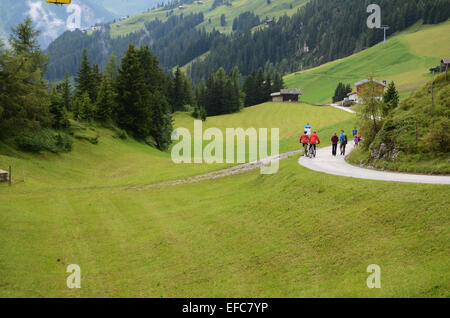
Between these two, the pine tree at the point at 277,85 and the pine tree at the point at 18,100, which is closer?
the pine tree at the point at 18,100

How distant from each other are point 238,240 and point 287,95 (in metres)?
136

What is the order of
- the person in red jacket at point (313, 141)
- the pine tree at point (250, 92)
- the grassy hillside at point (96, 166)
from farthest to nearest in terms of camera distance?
the pine tree at point (250, 92) → the grassy hillside at point (96, 166) → the person in red jacket at point (313, 141)

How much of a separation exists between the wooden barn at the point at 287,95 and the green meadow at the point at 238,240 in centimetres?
12369

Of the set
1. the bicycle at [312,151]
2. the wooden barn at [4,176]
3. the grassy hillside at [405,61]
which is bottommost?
the wooden barn at [4,176]

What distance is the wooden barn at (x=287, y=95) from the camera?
146375 mm

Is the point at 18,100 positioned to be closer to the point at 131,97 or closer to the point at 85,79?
the point at 131,97

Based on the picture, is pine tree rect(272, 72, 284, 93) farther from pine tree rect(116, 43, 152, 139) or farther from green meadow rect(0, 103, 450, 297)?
green meadow rect(0, 103, 450, 297)

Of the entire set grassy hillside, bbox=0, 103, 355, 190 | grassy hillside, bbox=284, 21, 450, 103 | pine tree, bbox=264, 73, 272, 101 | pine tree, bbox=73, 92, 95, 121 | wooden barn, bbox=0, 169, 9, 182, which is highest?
grassy hillside, bbox=284, 21, 450, 103

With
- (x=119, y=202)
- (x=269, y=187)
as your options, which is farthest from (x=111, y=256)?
(x=269, y=187)

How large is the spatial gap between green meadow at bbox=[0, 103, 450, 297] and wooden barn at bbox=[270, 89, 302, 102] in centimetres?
12369

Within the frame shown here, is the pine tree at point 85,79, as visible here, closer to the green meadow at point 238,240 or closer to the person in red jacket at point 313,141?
the green meadow at point 238,240

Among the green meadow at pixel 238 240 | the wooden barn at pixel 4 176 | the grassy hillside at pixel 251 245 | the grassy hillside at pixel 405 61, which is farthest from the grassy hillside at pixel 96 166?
the grassy hillside at pixel 405 61

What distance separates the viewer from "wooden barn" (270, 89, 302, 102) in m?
146

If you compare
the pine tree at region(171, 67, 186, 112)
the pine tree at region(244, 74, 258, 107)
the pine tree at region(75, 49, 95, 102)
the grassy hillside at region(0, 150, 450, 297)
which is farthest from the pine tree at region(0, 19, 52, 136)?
the pine tree at region(244, 74, 258, 107)
